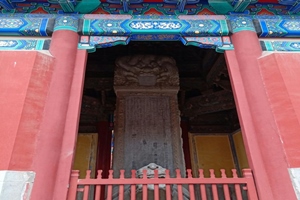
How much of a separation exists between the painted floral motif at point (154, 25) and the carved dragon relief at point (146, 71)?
1.72 metres

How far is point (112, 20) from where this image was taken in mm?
4137

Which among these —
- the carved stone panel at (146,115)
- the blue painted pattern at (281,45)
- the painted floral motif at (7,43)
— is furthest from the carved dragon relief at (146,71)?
the painted floral motif at (7,43)

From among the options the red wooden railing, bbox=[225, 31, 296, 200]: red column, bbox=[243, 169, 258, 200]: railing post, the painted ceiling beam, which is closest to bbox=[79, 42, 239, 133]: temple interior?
the painted ceiling beam

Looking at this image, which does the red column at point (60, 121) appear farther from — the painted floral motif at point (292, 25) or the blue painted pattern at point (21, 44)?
the painted floral motif at point (292, 25)

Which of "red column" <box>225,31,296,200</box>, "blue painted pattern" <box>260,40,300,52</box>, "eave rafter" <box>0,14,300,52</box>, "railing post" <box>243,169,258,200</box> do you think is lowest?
"railing post" <box>243,169,258,200</box>

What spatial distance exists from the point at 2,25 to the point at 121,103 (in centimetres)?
243

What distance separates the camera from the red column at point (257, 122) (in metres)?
2.85

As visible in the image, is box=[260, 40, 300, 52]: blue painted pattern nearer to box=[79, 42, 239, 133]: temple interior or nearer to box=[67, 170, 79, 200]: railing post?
box=[79, 42, 239, 133]: temple interior

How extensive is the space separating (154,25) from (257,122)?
202 centimetres

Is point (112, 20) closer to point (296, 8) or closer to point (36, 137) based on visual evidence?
point (36, 137)

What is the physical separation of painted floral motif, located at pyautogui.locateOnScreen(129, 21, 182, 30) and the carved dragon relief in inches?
67.9

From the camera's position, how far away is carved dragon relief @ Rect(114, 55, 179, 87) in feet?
18.6

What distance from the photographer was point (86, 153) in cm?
640

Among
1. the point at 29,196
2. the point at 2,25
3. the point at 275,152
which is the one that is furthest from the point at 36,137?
the point at 275,152
